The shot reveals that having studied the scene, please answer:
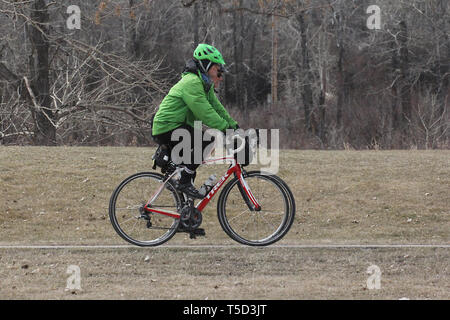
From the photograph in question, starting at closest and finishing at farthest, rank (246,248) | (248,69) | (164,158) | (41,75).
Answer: (164,158)
(246,248)
(41,75)
(248,69)

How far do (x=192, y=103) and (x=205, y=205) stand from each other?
1.19 metres

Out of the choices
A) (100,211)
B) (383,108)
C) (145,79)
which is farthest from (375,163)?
(383,108)

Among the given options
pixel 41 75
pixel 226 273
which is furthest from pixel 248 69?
pixel 226 273

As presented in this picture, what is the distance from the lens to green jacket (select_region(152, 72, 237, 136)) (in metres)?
7.69

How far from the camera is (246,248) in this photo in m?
8.59

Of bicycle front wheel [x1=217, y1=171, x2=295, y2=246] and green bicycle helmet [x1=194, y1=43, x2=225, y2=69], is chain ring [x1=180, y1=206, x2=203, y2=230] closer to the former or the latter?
bicycle front wheel [x1=217, y1=171, x2=295, y2=246]

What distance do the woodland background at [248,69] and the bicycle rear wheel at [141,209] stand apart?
1378 centimetres

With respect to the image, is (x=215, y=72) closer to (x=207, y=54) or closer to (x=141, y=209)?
(x=207, y=54)

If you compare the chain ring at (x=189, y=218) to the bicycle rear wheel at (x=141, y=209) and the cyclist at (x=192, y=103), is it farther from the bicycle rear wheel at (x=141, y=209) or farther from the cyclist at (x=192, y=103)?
the cyclist at (x=192, y=103)

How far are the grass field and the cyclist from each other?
1.21m

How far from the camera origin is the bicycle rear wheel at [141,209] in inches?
324

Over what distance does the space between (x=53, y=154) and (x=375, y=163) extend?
5719mm

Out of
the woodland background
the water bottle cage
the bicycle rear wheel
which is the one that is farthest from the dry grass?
the woodland background
